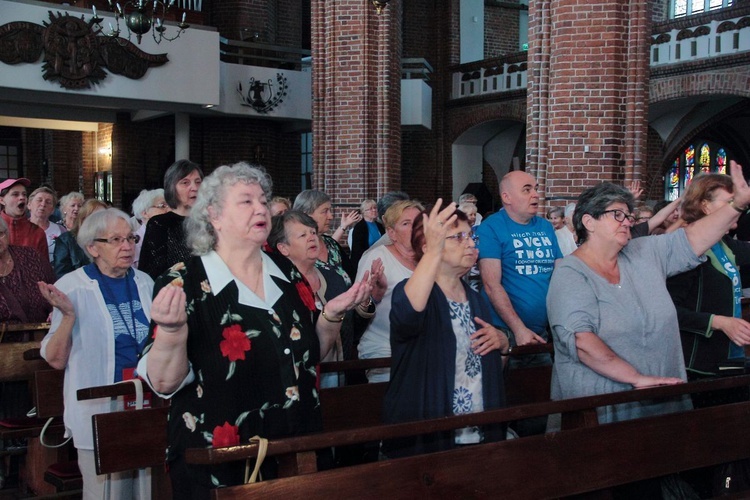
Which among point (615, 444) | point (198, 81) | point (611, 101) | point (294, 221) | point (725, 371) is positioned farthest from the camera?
point (198, 81)

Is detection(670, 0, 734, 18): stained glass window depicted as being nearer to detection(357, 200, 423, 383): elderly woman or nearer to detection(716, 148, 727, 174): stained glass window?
detection(716, 148, 727, 174): stained glass window

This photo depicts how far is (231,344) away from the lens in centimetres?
259

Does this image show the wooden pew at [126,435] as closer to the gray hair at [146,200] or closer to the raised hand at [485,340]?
the raised hand at [485,340]

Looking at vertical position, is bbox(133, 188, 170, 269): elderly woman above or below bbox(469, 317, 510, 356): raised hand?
above

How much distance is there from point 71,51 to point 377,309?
35.8 feet

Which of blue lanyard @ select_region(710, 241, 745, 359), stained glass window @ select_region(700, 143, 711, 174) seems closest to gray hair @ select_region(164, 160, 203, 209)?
blue lanyard @ select_region(710, 241, 745, 359)

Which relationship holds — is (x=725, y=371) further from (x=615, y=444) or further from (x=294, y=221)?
(x=294, y=221)

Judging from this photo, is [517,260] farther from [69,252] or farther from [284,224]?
[69,252]

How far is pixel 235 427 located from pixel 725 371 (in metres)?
2.43

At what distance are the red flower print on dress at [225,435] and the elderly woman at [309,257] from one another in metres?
1.38

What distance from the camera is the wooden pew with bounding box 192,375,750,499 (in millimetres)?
2564

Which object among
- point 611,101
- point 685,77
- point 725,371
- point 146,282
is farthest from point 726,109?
point 146,282

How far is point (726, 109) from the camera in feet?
53.0

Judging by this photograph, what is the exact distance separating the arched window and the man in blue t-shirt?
15.8 metres
